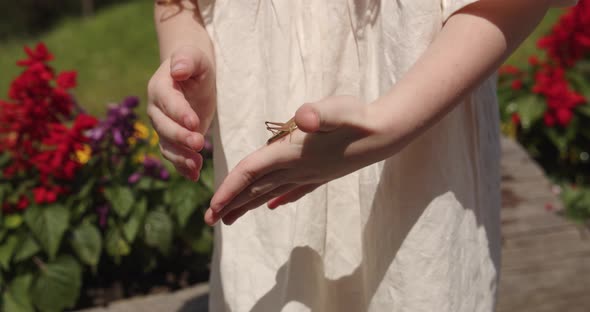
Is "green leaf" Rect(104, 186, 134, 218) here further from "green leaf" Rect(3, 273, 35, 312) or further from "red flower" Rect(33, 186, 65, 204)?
"green leaf" Rect(3, 273, 35, 312)

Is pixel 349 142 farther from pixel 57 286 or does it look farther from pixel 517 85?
pixel 517 85

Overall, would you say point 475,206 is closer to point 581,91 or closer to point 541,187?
point 541,187

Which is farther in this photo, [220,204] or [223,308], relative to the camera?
[223,308]

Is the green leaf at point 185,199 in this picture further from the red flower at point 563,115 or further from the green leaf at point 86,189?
the red flower at point 563,115

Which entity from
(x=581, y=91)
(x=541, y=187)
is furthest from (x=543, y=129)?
(x=541, y=187)

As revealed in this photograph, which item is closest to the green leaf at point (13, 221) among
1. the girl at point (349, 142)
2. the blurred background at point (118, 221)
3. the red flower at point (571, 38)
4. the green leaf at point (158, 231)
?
the blurred background at point (118, 221)

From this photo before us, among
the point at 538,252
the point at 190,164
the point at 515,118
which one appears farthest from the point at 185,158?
the point at 515,118
